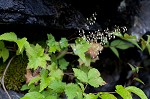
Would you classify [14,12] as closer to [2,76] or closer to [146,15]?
[2,76]

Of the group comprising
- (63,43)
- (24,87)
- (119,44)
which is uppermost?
(63,43)

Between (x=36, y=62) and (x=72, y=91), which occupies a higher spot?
(x=36, y=62)

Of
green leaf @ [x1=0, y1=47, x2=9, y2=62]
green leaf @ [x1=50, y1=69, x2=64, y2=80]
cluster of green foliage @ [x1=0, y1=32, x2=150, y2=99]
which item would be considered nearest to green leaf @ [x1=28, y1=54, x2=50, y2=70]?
cluster of green foliage @ [x1=0, y1=32, x2=150, y2=99]

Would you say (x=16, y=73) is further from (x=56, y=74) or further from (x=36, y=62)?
(x=56, y=74)

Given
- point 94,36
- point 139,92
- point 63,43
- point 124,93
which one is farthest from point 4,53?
point 139,92

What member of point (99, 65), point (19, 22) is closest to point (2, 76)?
point (19, 22)

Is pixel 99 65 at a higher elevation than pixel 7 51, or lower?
lower

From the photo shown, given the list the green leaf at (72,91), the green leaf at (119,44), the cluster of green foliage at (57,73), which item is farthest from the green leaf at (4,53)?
the green leaf at (119,44)
